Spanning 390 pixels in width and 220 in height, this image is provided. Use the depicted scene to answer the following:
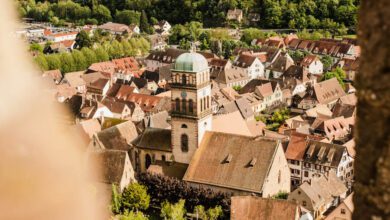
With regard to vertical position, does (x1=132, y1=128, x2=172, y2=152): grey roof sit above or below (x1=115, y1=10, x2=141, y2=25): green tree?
above

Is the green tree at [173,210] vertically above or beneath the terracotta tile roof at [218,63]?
above

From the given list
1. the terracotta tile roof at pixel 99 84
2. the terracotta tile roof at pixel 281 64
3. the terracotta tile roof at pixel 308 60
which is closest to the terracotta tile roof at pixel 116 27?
the terracotta tile roof at pixel 281 64

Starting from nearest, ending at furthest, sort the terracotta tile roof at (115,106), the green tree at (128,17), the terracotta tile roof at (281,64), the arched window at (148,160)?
1. the arched window at (148,160)
2. the terracotta tile roof at (115,106)
3. the terracotta tile roof at (281,64)
4. the green tree at (128,17)

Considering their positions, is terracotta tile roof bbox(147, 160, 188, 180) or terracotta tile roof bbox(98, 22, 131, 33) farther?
terracotta tile roof bbox(98, 22, 131, 33)

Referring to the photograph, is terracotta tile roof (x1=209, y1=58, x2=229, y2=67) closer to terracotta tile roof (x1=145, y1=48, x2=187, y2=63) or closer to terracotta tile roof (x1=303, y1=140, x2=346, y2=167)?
terracotta tile roof (x1=145, y1=48, x2=187, y2=63)

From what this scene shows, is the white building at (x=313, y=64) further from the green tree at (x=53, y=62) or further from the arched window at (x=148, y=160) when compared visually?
the arched window at (x=148, y=160)

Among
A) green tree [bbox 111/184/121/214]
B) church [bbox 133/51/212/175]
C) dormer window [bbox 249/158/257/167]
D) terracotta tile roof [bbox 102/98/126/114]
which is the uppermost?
church [bbox 133/51/212/175]

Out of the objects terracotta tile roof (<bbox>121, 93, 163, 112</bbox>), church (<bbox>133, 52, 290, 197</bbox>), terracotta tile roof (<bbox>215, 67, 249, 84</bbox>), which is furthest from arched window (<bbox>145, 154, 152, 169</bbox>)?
terracotta tile roof (<bbox>215, 67, 249, 84</bbox>)

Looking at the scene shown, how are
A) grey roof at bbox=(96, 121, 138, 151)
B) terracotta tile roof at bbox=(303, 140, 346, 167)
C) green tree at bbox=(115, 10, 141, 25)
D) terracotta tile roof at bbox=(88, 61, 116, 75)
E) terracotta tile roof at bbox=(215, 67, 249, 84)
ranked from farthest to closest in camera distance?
green tree at bbox=(115, 10, 141, 25)
terracotta tile roof at bbox=(88, 61, 116, 75)
terracotta tile roof at bbox=(215, 67, 249, 84)
terracotta tile roof at bbox=(303, 140, 346, 167)
grey roof at bbox=(96, 121, 138, 151)

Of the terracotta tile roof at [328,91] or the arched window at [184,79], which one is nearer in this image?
the arched window at [184,79]
